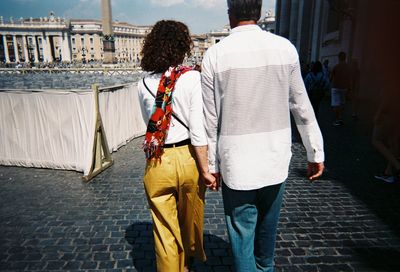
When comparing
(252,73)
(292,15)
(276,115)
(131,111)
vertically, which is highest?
(292,15)

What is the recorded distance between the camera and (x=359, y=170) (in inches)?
226

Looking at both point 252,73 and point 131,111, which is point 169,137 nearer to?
point 252,73

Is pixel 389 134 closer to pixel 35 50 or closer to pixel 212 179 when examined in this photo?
pixel 212 179

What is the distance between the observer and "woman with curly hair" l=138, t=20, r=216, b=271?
7.04 ft

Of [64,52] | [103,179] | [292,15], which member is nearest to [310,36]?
[292,15]

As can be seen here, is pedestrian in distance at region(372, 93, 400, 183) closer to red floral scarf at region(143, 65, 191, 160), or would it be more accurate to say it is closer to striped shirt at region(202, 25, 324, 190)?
striped shirt at region(202, 25, 324, 190)

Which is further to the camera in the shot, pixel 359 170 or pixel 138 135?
pixel 138 135

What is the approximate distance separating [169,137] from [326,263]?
2.00m

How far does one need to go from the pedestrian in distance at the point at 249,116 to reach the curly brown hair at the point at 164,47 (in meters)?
0.51

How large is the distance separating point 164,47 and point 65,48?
148183 millimetres

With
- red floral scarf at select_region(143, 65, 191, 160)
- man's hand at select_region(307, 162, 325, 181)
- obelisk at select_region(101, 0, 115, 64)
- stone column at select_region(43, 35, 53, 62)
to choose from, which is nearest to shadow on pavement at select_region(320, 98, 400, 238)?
man's hand at select_region(307, 162, 325, 181)

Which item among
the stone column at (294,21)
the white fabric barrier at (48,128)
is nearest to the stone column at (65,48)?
the stone column at (294,21)

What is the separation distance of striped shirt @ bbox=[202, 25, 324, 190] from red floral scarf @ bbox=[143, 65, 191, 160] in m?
0.38

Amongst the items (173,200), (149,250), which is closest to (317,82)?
(149,250)
